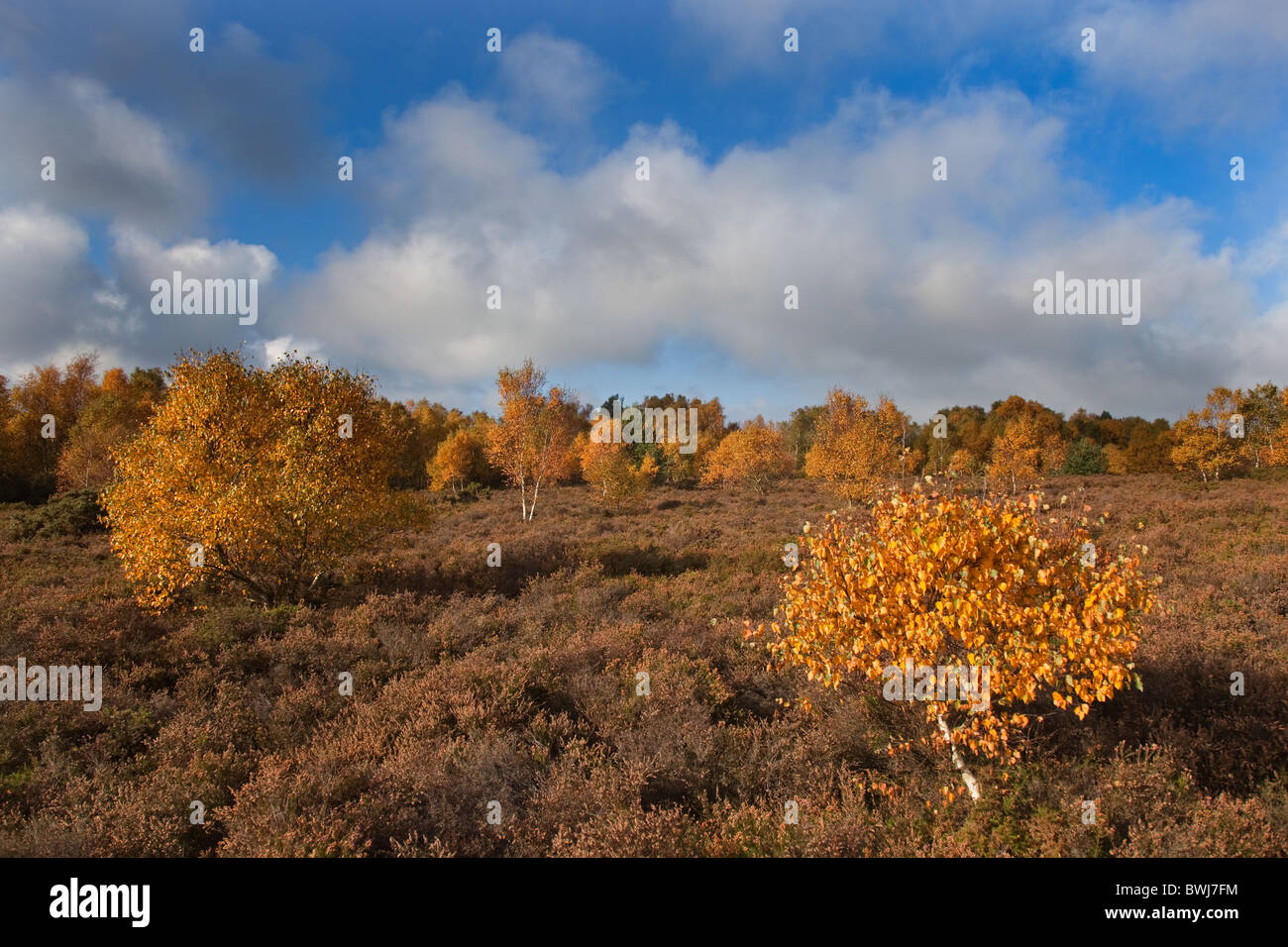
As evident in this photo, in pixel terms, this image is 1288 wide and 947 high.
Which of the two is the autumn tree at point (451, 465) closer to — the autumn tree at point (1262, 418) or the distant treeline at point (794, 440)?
the distant treeline at point (794, 440)

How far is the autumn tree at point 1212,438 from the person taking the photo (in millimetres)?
40250

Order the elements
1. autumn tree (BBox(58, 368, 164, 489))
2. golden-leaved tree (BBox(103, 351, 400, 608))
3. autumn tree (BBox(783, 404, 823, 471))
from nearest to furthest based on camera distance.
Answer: golden-leaved tree (BBox(103, 351, 400, 608)) < autumn tree (BBox(58, 368, 164, 489)) < autumn tree (BBox(783, 404, 823, 471))

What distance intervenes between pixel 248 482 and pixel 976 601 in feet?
43.9

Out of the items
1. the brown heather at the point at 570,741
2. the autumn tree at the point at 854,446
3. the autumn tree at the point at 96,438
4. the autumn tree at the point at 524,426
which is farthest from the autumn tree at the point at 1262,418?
the autumn tree at the point at 96,438

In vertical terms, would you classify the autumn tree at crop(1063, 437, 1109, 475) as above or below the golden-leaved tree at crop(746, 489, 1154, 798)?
above

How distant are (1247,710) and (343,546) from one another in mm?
15942

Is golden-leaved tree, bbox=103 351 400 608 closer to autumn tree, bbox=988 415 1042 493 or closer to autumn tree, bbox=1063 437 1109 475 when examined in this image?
autumn tree, bbox=988 415 1042 493

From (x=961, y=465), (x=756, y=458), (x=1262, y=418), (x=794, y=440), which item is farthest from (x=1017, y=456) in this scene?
(x=794, y=440)

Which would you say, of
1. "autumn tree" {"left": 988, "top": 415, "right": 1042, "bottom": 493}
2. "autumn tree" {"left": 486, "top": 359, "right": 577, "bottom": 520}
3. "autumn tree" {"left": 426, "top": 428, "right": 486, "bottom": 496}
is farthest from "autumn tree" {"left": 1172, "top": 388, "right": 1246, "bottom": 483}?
"autumn tree" {"left": 426, "top": 428, "right": 486, "bottom": 496}

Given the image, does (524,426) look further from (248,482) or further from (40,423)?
(40,423)

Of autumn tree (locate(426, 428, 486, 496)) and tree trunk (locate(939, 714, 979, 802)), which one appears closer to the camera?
tree trunk (locate(939, 714, 979, 802))

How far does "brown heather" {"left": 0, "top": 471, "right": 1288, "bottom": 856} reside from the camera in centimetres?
479

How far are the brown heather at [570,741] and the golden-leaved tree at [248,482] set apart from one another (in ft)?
3.87

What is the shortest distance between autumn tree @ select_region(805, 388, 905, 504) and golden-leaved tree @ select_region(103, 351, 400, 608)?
790 inches
